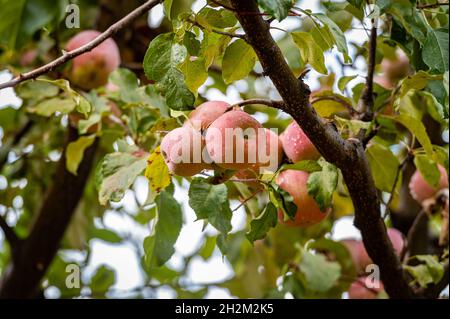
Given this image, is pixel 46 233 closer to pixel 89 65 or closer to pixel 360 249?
pixel 89 65

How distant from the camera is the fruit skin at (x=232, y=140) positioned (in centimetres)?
77

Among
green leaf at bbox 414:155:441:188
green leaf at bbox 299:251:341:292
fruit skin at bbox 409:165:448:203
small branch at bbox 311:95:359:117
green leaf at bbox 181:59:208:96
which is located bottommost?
green leaf at bbox 299:251:341:292

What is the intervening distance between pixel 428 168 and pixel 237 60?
35 cm

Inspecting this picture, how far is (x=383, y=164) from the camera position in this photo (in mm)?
1011

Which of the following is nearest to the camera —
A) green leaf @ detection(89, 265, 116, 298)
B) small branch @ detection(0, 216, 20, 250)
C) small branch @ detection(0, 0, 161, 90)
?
small branch @ detection(0, 0, 161, 90)

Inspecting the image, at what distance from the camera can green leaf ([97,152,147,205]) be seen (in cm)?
89

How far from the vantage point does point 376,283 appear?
1.05 m

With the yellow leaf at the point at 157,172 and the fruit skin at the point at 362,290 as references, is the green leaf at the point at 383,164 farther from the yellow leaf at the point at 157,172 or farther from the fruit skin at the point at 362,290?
the yellow leaf at the point at 157,172

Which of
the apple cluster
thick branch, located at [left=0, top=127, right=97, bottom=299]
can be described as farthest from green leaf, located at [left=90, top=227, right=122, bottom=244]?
the apple cluster

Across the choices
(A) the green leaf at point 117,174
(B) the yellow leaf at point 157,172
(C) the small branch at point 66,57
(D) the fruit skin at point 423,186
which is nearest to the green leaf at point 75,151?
(A) the green leaf at point 117,174

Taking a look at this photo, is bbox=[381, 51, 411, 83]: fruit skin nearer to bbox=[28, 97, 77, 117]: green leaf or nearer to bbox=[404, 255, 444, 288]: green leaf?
bbox=[404, 255, 444, 288]: green leaf

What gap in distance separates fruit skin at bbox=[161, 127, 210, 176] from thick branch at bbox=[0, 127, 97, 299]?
1.99 ft

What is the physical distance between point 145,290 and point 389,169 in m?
0.79
